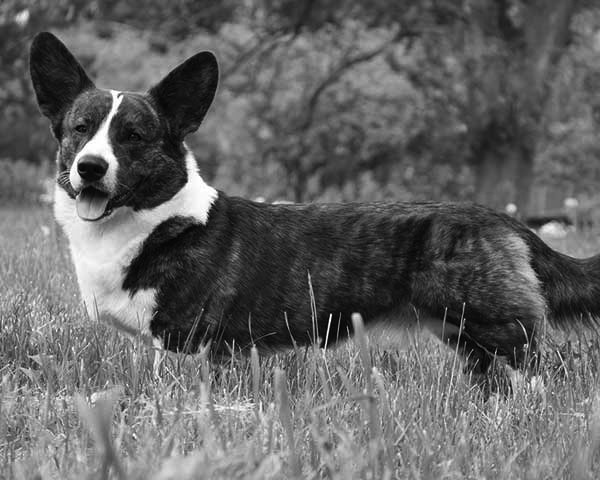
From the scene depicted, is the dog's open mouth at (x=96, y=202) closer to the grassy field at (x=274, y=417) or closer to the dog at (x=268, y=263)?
the dog at (x=268, y=263)

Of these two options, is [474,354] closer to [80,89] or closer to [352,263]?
[352,263]

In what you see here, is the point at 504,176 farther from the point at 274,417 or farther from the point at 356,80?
the point at 274,417

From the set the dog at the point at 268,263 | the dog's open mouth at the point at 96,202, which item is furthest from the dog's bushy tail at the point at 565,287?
the dog's open mouth at the point at 96,202

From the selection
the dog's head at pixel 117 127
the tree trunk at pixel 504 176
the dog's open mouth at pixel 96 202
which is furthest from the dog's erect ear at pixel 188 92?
the tree trunk at pixel 504 176

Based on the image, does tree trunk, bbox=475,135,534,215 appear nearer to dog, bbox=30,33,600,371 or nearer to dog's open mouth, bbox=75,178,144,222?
dog, bbox=30,33,600,371

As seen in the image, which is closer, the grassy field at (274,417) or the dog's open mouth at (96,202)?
the grassy field at (274,417)

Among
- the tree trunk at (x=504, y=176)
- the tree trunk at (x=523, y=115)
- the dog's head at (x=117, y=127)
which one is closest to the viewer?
the dog's head at (x=117, y=127)

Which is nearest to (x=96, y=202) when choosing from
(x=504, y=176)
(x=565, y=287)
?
(x=565, y=287)

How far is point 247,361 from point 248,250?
46 cm

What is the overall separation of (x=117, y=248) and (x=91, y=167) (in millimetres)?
360

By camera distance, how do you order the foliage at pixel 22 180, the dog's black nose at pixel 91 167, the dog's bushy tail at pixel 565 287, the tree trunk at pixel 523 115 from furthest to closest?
1. the foliage at pixel 22 180
2. the tree trunk at pixel 523 115
3. the dog's bushy tail at pixel 565 287
4. the dog's black nose at pixel 91 167

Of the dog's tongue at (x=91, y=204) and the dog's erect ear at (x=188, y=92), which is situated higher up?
the dog's erect ear at (x=188, y=92)

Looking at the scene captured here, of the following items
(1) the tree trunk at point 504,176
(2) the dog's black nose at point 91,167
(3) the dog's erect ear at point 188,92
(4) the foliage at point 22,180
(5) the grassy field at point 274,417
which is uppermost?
(3) the dog's erect ear at point 188,92

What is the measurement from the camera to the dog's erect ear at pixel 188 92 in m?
3.52
